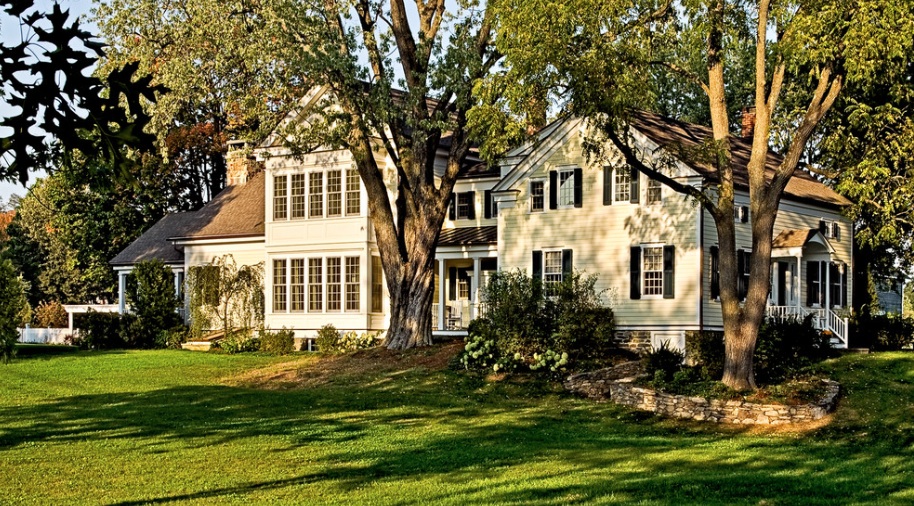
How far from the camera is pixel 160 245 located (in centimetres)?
4538

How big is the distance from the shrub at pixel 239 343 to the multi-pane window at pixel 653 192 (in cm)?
1485

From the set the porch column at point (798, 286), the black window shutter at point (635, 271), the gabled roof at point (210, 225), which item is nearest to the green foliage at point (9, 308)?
the gabled roof at point (210, 225)

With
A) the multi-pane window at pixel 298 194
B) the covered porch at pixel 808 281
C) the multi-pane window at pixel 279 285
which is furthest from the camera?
the multi-pane window at pixel 279 285

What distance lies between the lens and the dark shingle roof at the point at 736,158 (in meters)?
31.2

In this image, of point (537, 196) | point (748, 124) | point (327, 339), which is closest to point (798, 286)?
point (537, 196)

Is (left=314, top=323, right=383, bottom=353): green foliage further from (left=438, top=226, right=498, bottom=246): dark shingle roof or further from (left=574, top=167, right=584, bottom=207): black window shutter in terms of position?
(left=574, top=167, right=584, bottom=207): black window shutter

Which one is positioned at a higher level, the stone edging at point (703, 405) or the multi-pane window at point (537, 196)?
the multi-pane window at point (537, 196)

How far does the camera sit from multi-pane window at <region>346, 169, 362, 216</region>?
37.0 metres

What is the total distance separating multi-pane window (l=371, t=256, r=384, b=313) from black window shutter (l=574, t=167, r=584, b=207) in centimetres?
805

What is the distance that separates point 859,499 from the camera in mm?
14336

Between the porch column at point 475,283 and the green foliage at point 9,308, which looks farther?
the porch column at point 475,283

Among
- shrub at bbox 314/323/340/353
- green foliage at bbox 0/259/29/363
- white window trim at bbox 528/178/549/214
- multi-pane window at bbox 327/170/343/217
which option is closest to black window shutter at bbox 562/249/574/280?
white window trim at bbox 528/178/549/214

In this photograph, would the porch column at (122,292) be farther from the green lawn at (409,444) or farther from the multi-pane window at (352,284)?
the green lawn at (409,444)

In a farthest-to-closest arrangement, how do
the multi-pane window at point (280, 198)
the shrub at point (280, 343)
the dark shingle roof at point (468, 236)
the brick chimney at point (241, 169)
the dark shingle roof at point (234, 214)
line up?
the brick chimney at point (241, 169) → the dark shingle roof at point (234, 214) → the multi-pane window at point (280, 198) → the shrub at point (280, 343) → the dark shingle roof at point (468, 236)
